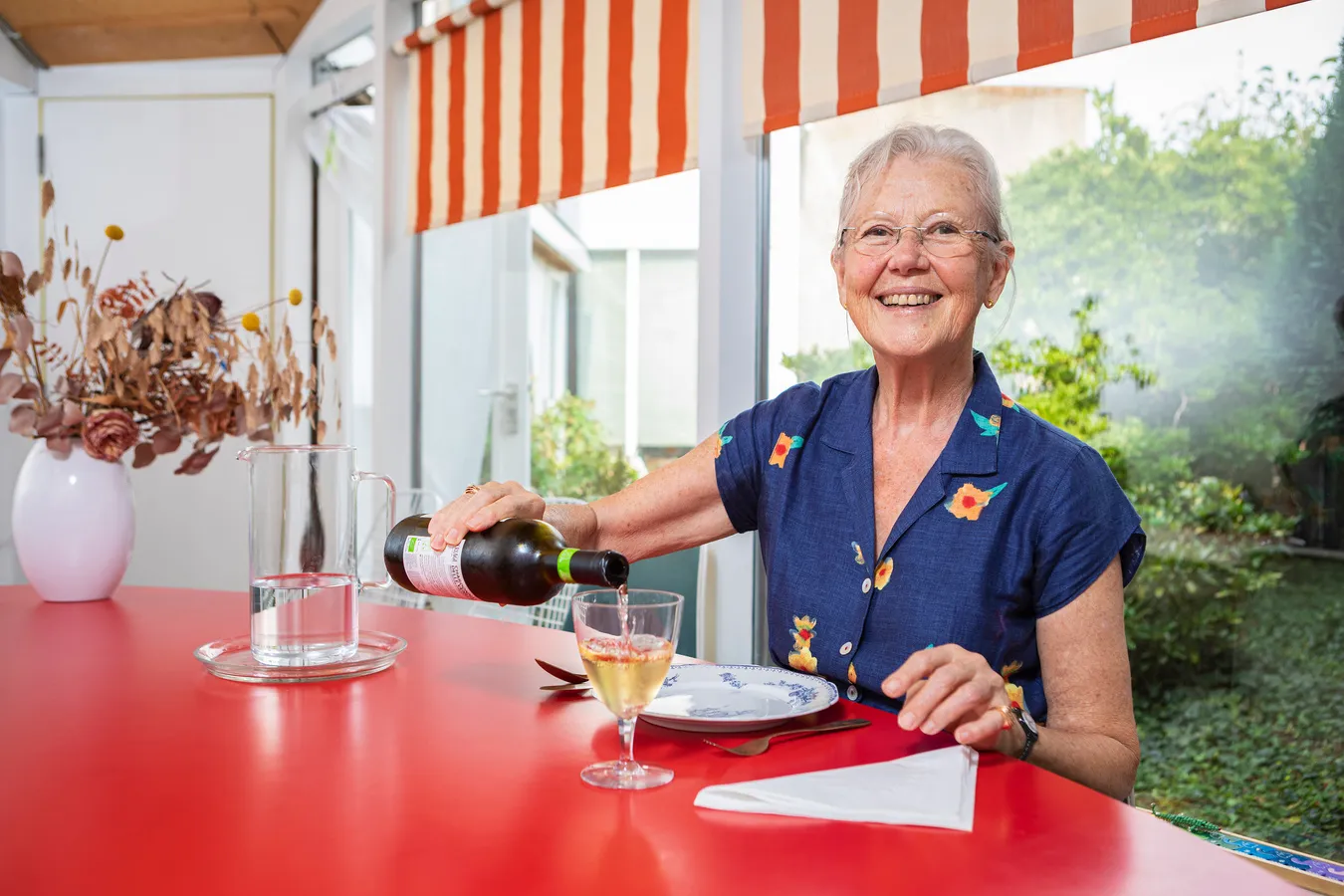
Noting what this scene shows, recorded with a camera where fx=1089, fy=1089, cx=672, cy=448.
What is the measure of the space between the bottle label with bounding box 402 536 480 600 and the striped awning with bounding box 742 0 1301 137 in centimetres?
157

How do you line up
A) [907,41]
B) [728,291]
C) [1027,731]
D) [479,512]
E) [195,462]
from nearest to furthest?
[1027,731] < [479,512] < [195,462] < [907,41] < [728,291]

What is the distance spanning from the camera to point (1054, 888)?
0.73 m

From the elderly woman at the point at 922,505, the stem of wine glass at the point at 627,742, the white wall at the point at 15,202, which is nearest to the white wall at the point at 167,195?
the white wall at the point at 15,202

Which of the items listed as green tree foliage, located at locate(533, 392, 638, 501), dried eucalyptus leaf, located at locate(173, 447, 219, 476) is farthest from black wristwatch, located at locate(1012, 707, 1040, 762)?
green tree foliage, located at locate(533, 392, 638, 501)

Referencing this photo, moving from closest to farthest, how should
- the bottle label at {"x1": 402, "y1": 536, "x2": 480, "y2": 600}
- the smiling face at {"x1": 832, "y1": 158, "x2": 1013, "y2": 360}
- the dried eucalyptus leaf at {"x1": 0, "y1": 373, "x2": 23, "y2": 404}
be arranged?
the bottle label at {"x1": 402, "y1": 536, "x2": 480, "y2": 600} < the smiling face at {"x1": 832, "y1": 158, "x2": 1013, "y2": 360} < the dried eucalyptus leaf at {"x1": 0, "y1": 373, "x2": 23, "y2": 404}

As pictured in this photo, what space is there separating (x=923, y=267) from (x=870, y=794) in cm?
88

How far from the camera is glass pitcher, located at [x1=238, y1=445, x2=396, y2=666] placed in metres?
1.25

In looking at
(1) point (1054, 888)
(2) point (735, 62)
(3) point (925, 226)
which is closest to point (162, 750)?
(1) point (1054, 888)

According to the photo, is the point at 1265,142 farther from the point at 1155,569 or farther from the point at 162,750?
the point at 162,750

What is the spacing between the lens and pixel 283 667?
51.7 inches

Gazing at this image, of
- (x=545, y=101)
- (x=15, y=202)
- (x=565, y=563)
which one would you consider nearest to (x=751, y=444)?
(x=565, y=563)

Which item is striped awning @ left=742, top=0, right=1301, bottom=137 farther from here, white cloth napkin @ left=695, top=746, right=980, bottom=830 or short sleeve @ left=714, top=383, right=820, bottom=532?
white cloth napkin @ left=695, top=746, right=980, bottom=830

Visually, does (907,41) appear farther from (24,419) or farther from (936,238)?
(24,419)

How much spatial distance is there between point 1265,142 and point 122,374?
2.15 meters
